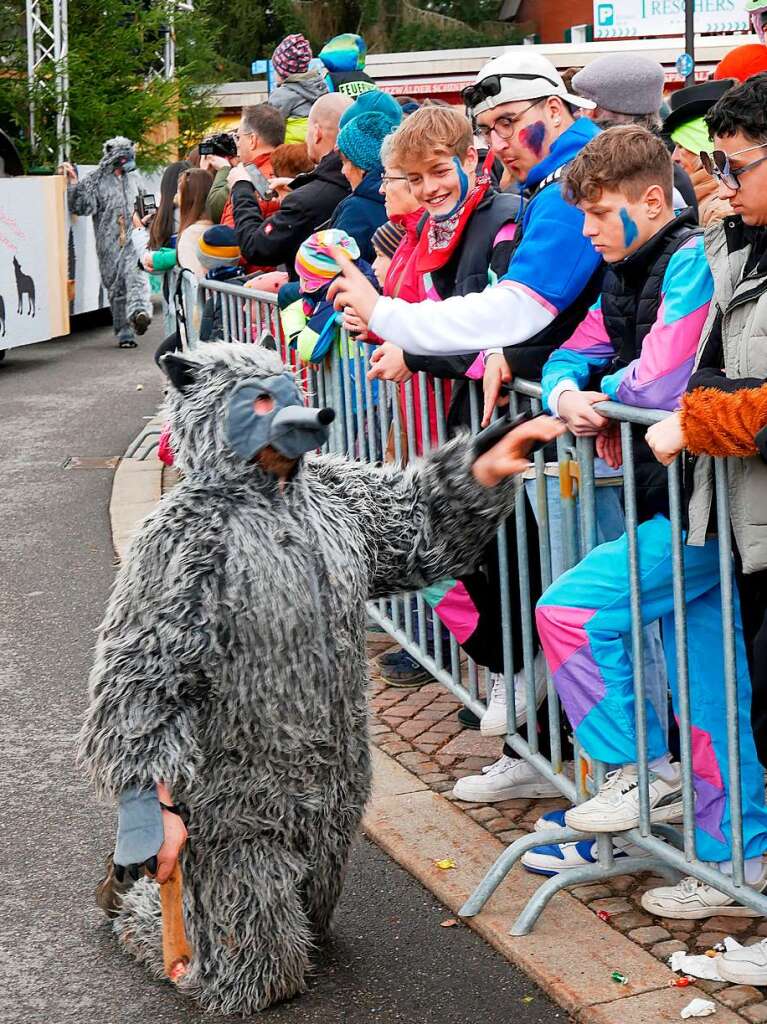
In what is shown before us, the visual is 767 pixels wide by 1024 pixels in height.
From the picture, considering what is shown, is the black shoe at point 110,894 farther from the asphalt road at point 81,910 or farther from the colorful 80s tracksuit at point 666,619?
the colorful 80s tracksuit at point 666,619

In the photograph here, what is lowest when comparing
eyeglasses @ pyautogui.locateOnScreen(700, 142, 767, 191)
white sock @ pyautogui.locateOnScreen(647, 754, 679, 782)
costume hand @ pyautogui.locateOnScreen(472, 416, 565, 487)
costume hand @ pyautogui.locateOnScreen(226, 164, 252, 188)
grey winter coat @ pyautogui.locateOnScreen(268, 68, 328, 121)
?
white sock @ pyautogui.locateOnScreen(647, 754, 679, 782)

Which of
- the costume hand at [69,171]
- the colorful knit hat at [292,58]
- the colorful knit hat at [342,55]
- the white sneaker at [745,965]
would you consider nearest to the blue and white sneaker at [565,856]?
the white sneaker at [745,965]

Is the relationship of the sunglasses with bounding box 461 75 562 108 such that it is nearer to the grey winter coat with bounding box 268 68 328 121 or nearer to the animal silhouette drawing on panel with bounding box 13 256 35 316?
the grey winter coat with bounding box 268 68 328 121

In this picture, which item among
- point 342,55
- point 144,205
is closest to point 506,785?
point 342,55

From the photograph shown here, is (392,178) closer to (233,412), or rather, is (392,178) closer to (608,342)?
(608,342)

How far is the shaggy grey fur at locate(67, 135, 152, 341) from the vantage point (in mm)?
15492

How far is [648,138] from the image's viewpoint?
3.69m

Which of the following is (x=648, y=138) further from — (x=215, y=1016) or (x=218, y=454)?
(x=215, y=1016)

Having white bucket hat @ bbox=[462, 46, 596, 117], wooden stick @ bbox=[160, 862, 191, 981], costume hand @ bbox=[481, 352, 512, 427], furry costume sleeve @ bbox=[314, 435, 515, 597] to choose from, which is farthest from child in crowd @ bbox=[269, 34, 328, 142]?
wooden stick @ bbox=[160, 862, 191, 981]

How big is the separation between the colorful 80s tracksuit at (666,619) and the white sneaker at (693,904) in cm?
24

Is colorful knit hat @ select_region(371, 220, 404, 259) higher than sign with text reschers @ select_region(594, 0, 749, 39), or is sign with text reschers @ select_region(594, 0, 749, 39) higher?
sign with text reschers @ select_region(594, 0, 749, 39)

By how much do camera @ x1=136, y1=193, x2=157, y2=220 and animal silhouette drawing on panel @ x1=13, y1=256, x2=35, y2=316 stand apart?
6.20 feet

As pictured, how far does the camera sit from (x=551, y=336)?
13.9 feet

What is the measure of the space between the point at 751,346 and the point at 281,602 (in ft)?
3.81
